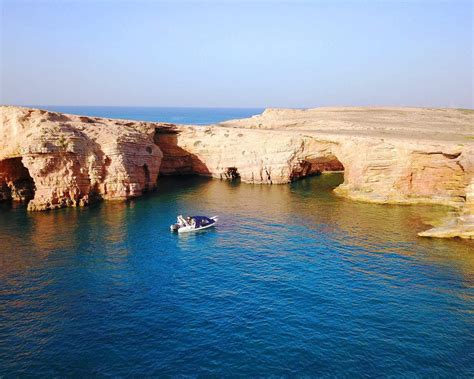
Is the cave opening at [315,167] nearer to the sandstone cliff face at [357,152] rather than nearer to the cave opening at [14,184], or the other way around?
the sandstone cliff face at [357,152]

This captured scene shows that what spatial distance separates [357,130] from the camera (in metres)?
75.2

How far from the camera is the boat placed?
4788cm

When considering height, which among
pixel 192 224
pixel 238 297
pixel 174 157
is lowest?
pixel 238 297

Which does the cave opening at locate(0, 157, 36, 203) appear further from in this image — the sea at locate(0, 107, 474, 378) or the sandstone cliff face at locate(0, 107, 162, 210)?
the sea at locate(0, 107, 474, 378)

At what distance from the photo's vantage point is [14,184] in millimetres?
64125

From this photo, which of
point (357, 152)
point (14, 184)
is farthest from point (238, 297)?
point (14, 184)

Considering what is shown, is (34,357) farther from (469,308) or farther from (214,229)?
(469,308)

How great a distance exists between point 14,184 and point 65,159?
40.5 ft

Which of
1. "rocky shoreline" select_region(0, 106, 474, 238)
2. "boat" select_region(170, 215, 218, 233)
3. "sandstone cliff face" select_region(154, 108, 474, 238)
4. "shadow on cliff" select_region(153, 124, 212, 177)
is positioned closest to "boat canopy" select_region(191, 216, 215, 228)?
"boat" select_region(170, 215, 218, 233)

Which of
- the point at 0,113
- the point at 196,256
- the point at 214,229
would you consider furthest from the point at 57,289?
the point at 0,113

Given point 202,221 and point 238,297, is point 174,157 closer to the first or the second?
point 202,221

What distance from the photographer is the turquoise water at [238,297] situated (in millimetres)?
24391

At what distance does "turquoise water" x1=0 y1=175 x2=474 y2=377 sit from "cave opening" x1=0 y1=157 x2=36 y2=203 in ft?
→ 35.2

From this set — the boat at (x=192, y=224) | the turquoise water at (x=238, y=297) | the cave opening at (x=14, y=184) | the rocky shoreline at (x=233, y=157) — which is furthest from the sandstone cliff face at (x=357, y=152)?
the cave opening at (x=14, y=184)
